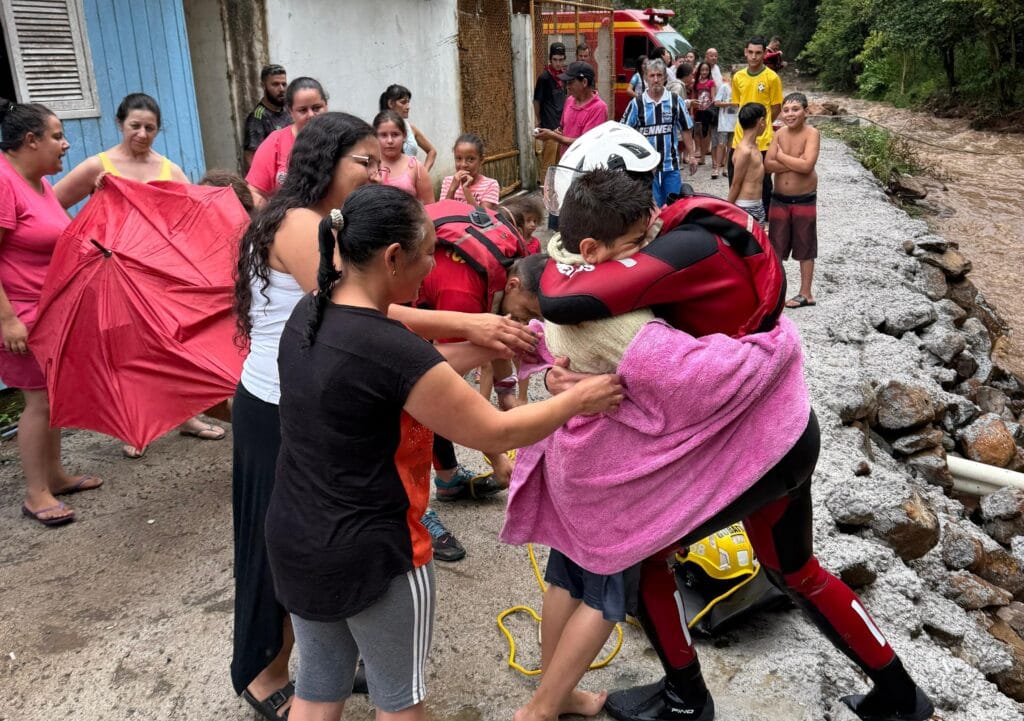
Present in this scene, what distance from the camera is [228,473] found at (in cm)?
456

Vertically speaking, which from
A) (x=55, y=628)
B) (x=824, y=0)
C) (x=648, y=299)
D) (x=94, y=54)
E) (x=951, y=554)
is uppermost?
(x=824, y=0)

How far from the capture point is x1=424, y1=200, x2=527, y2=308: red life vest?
303 centimetres

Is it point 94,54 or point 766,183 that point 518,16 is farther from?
point 94,54

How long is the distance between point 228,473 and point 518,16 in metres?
9.11

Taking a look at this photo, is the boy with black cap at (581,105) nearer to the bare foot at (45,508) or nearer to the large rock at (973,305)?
the large rock at (973,305)

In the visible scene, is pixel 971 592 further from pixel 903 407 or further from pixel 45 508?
pixel 45 508

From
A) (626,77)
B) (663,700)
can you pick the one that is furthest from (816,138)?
(626,77)

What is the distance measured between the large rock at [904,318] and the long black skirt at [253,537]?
568 cm

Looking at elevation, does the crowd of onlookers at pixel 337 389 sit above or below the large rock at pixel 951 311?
above

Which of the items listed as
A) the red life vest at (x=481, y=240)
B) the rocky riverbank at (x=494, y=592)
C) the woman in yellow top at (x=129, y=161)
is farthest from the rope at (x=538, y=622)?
the woman in yellow top at (x=129, y=161)

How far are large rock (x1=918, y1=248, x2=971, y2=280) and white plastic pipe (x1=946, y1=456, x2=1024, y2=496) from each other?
3.82 metres

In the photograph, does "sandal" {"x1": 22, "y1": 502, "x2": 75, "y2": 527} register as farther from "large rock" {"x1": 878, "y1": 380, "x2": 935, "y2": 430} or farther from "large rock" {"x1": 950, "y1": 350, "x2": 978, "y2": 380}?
"large rock" {"x1": 950, "y1": 350, "x2": 978, "y2": 380}

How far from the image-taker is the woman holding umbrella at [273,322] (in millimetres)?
2414

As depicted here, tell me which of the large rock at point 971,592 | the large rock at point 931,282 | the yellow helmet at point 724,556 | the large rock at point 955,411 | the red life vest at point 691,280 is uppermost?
the red life vest at point 691,280
